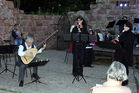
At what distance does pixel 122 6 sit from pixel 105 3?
1.11m

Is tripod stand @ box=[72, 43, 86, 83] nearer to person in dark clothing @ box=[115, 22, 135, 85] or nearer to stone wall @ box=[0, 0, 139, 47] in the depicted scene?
person in dark clothing @ box=[115, 22, 135, 85]

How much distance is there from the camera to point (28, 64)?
17.3 feet

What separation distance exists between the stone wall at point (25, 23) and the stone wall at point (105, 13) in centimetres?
177

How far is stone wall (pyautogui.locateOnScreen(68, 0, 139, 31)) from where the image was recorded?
12969 mm

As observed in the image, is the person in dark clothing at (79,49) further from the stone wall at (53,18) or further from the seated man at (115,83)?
the stone wall at (53,18)

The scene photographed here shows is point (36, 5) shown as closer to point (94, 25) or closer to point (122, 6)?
point (94, 25)

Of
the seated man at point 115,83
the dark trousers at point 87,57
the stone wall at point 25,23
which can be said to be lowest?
the dark trousers at point 87,57

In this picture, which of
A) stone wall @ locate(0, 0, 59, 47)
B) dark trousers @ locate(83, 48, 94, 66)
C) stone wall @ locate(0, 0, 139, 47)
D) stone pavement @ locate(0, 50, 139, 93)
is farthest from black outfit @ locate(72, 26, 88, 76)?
stone wall @ locate(0, 0, 139, 47)

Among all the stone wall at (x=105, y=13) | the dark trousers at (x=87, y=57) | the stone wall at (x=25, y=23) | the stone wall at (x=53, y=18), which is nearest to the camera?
the dark trousers at (x=87, y=57)

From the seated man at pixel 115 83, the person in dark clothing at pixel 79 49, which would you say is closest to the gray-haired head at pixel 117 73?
the seated man at pixel 115 83

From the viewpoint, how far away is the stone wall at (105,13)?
12969 millimetres

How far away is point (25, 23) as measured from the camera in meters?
11.7

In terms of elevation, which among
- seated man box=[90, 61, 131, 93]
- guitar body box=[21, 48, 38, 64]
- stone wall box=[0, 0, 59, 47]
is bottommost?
guitar body box=[21, 48, 38, 64]

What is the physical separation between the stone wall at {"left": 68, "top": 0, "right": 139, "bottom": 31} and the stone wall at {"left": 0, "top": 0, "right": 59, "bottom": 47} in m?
1.77
